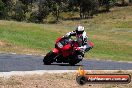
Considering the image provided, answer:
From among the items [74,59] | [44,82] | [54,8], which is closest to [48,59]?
[74,59]

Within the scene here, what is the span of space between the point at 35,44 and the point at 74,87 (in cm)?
2359

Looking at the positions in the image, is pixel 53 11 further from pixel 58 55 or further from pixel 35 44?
pixel 58 55

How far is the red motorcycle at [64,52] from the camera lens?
2012 cm

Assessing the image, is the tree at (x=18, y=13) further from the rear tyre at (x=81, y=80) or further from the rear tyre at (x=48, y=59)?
the rear tyre at (x=81, y=80)

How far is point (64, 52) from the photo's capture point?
2022cm

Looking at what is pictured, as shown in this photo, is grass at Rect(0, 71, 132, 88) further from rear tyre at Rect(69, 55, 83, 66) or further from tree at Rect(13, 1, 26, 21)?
tree at Rect(13, 1, 26, 21)

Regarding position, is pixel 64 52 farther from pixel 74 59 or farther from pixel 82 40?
pixel 82 40

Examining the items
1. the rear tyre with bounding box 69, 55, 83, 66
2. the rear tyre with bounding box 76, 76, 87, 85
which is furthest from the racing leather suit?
the rear tyre with bounding box 76, 76, 87, 85

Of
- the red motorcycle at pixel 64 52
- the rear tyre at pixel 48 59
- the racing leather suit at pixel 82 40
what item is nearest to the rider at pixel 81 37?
the racing leather suit at pixel 82 40

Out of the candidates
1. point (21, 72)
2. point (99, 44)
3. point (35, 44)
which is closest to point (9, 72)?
point (21, 72)

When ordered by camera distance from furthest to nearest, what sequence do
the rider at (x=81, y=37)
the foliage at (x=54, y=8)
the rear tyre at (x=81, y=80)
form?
the foliage at (x=54, y=8)
the rider at (x=81, y=37)
the rear tyre at (x=81, y=80)

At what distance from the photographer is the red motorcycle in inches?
792

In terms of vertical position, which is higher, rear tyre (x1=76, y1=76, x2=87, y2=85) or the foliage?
rear tyre (x1=76, y1=76, x2=87, y2=85)

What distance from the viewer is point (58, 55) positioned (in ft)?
66.3
